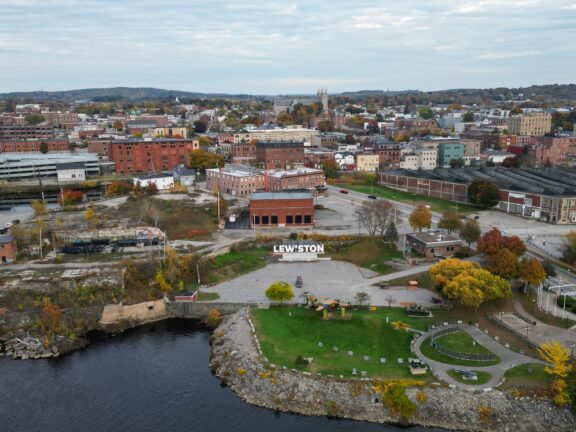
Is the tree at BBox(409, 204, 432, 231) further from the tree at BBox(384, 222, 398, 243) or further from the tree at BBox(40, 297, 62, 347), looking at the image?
the tree at BBox(40, 297, 62, 347)

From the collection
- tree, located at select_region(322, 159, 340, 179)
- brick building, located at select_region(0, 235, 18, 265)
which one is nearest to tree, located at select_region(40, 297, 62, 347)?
brick building, located at select_region(0, 235, 18, 265)

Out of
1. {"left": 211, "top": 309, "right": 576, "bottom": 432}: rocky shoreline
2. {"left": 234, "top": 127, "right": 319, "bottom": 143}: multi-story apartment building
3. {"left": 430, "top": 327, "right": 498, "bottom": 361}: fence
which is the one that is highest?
{"left": 234, "top": 127, "right": 319, "bottom": 143}: multi-story apartment building

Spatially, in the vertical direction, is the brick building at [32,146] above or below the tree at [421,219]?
above

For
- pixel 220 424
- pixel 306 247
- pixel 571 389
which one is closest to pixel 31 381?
pixel 220 424

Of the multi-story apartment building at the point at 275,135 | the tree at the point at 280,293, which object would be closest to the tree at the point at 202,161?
the multi-story apartment building at the point at 275,135

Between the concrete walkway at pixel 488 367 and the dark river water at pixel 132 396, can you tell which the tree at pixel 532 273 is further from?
the dark river water at pixel 132 396

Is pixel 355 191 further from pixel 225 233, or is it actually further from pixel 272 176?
pixel 225 233

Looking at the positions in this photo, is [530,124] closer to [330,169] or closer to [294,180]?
[330,169]
